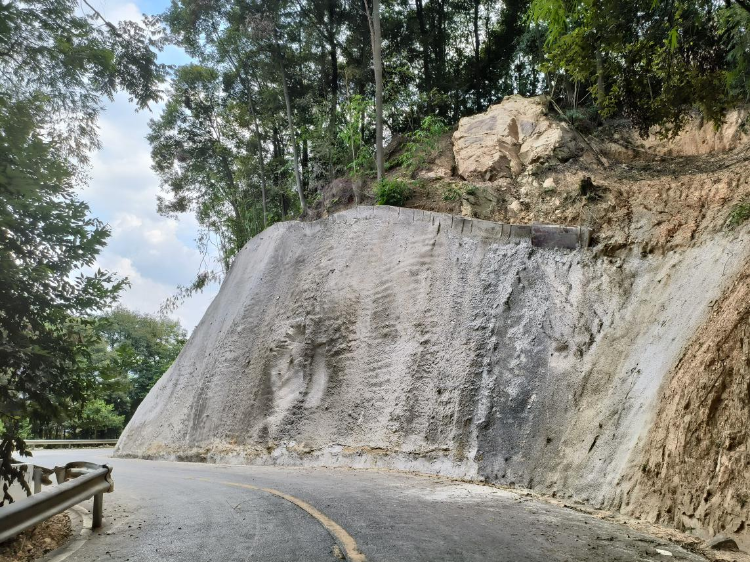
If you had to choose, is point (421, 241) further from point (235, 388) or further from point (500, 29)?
point (500, 29)

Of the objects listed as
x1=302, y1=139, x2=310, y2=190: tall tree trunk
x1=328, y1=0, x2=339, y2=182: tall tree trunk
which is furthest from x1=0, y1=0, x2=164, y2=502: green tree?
x1=302, y1=139, x2=310, y2=190: tall tree trunk

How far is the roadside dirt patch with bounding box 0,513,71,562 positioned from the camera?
4903 mm

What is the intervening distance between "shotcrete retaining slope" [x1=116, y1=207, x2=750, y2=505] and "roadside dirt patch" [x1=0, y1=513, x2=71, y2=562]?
681cm

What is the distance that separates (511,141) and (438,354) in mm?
8839

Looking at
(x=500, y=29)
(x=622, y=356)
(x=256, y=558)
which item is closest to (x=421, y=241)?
(x=622, y=356)

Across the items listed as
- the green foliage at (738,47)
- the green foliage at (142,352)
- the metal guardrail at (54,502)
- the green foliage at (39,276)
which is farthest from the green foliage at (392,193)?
the green foliage at (39,276)

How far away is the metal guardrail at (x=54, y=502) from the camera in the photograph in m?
4.43

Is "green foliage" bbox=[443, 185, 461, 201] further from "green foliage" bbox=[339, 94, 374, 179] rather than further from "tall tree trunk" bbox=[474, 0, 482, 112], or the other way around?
"tall tree trunk" bbox=[474, 0, 482, 112]

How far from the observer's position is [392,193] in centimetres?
1802

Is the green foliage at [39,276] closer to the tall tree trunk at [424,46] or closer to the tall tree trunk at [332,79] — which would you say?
the tall tree trunk at [332,79]

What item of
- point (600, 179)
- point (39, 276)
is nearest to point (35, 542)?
point (39, 276)

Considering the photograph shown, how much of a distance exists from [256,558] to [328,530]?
116 centimetres

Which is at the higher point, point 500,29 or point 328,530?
point 500,29

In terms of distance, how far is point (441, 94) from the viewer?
24.4m
